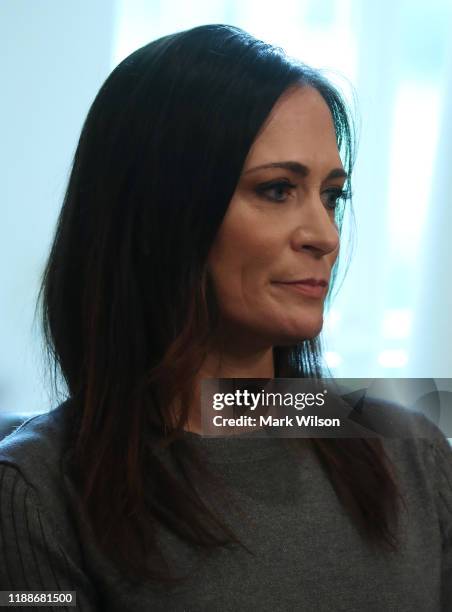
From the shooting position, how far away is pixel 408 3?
1.09 metres

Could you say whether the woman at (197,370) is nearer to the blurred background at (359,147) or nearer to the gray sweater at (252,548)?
the gray sweater at (252,548)

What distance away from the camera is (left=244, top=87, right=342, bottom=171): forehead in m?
0.64

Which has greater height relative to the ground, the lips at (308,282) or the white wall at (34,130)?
the white wall at (34,130)

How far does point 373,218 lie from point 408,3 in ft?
1.01

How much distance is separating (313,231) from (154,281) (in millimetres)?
151

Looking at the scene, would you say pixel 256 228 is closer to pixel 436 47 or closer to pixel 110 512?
pixel 110 512

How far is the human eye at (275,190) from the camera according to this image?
0.64 meters

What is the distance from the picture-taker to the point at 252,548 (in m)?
0.63

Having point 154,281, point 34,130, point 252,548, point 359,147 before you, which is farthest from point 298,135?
point 34,130

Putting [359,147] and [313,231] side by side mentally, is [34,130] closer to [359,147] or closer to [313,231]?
[359,147]

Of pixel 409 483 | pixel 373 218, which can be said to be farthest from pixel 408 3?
pixel 409 483

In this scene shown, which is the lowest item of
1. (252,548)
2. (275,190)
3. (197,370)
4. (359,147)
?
(252,548)

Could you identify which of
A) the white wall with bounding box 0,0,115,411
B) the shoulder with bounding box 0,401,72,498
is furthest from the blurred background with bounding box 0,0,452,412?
the shoulder with bounding box 0,401,72,498

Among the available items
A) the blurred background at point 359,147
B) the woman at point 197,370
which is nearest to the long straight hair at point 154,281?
the woman at point 197,370
